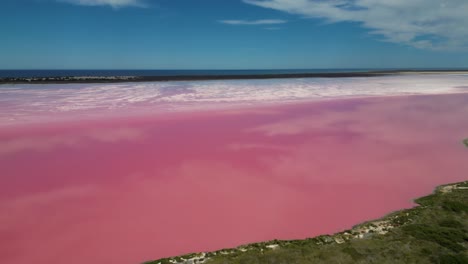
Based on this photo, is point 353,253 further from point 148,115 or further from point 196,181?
point 148,115

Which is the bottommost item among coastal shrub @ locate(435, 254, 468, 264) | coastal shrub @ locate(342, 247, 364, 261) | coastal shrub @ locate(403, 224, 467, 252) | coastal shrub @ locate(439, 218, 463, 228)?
coastal shrub @ locate(342, 247, 364, 261)

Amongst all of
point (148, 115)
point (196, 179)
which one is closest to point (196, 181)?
point (196, 179)

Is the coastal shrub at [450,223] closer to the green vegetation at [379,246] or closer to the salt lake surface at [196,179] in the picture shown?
the green vegetation at [379,246]

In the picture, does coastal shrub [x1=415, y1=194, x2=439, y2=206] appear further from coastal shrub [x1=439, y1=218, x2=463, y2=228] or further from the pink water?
coastal shrub [x1=439, y1=218, x2=463, y2=228]

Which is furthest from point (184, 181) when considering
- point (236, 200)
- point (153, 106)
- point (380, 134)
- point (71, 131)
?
point (153, 106)

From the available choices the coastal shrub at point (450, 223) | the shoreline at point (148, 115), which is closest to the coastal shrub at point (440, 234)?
the coastal shrub at point (450, 223)

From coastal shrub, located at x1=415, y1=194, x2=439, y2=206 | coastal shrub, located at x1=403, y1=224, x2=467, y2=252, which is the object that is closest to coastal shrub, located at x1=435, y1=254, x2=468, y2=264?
coastal shrub, located at x1=403, y1=224, x2=467, y2=252
